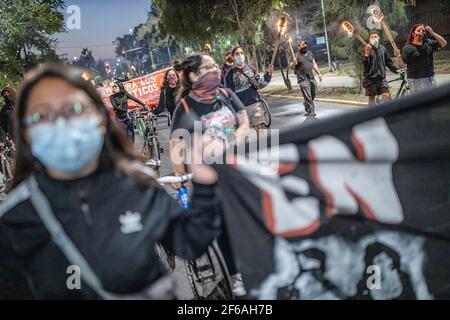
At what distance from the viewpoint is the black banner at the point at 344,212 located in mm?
2043

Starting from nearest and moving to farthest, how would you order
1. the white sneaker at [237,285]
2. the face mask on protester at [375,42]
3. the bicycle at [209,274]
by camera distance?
the bicycle at [209,274] → the white sneaker at [237,285] → the face mask on protester at [375,42]

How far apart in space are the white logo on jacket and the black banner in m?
0.51

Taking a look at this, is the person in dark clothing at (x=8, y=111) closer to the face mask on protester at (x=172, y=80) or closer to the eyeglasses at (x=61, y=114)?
the face mask on protester at (x=172, y=80)

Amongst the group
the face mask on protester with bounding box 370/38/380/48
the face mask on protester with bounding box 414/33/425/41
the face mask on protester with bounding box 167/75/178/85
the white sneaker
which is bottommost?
the white sneaker

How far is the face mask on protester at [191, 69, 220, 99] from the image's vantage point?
10.7ft

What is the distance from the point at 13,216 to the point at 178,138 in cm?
173

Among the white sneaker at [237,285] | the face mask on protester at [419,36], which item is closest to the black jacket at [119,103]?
the face mask on protester at [419,36]

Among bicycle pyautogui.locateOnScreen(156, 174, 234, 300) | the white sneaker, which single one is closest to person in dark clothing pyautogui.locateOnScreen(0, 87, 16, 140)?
bicycle pyautogui.locateOnScreen(156, 174, 234, 300)

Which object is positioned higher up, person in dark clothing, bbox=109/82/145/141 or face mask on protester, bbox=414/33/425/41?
face mask on protester, bbox=414/33/425/41

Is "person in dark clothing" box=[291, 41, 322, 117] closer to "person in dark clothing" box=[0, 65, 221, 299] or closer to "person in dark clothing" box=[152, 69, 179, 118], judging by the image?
"person in dark clothing" box=[152, 69, 179, 118]

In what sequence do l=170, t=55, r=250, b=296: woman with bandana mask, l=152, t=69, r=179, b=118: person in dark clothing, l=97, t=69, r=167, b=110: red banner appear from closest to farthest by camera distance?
l=170, t=55, r=250, b=296: woman with bandana mask, l=152, t=69, r=179, b=118: person in dark clothing, l=97, t=69, r=167, b=110: red banner

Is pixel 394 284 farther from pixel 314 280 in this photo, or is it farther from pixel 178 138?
pixel 178 138

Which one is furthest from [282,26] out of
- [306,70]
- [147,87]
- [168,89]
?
[147,87]

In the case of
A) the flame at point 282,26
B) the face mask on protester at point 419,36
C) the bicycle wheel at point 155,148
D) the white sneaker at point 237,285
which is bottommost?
the white sneaker at point 237,285
